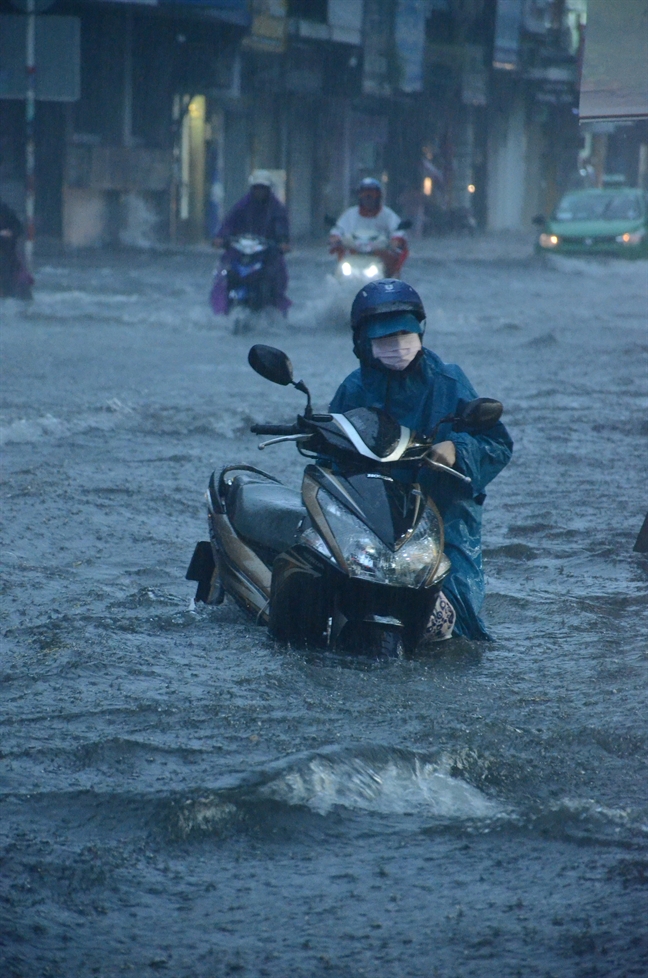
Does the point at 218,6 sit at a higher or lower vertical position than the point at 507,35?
lower

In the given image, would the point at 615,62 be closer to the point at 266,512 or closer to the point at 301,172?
Answer: the point at 266,512

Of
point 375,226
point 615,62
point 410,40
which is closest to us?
point 615,62

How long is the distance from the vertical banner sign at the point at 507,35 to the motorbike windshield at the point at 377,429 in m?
45.8

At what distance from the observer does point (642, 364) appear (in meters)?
14.2

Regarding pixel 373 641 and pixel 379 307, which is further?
pixel 379 307

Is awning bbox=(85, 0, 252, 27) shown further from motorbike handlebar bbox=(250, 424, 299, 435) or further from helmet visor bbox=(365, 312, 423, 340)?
motorbike handlebar bbox=(250, 424, 299, 435)

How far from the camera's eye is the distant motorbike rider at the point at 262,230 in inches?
622

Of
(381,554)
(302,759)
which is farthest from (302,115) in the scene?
(302,759)

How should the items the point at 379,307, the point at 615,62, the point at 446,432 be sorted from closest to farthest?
the point at 379,307
the point at 446,432
the point at 615,62

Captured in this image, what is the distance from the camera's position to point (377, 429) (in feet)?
14.8

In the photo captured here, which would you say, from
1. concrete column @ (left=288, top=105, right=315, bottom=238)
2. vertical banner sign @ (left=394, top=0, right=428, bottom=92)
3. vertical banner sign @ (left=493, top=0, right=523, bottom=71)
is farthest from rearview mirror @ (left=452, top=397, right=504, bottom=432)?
vertical banner sign @ (left=493, top=0, right=523, bottom=71)

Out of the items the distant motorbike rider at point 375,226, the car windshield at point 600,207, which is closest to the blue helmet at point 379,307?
the distant motorbike rider at point 375,226

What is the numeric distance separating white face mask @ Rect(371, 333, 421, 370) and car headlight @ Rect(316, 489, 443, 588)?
539 mm

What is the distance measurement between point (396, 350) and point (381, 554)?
693 millimetres
